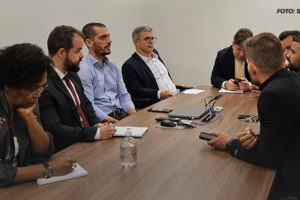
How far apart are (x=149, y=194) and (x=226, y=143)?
2.06 feet

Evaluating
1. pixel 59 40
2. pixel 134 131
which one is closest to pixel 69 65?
pixel 59 40

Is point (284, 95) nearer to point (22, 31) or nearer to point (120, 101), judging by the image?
point (120, 101)

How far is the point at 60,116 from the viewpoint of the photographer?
216cm

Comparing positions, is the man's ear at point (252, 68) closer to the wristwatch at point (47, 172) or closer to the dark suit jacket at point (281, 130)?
the dark suit jacket at point (281, 130)

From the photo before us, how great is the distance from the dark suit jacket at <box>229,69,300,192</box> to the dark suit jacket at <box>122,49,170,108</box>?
7.04 ft

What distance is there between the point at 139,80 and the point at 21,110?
7.40ft

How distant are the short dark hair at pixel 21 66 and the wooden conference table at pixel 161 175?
0.45 meters

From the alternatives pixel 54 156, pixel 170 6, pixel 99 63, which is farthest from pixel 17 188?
pixel 170 6

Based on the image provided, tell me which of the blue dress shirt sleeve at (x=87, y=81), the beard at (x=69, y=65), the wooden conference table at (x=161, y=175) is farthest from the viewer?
the blue dress shirt sleeve at (x=87, y=81)

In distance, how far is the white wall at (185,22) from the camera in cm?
452

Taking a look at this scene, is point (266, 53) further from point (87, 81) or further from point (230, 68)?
point (230, 68)

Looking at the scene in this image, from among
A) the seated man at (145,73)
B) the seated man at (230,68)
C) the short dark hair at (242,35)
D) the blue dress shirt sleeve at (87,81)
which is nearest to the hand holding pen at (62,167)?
the blue dress shirt sleeve at (87,81)

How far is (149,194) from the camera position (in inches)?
49.4

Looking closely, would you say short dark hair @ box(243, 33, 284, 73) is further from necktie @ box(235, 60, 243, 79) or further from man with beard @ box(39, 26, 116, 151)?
necktie @ box(235, 60, 243, 79)
